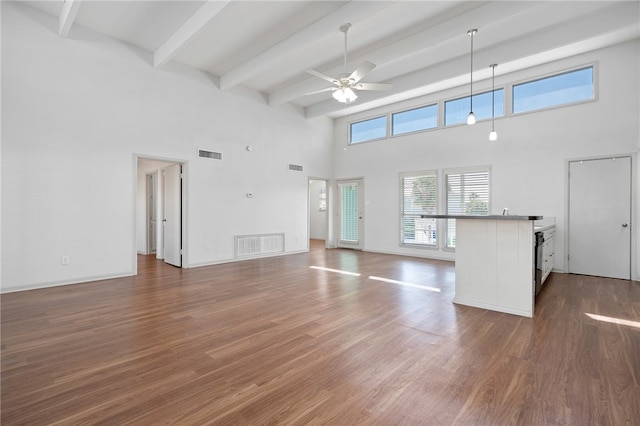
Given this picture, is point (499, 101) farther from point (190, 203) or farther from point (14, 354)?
point (14, 354)

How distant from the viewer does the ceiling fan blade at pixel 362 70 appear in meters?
3.98

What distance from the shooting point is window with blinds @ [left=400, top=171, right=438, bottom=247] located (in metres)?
7.48

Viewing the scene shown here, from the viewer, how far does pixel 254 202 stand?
7.37 meters

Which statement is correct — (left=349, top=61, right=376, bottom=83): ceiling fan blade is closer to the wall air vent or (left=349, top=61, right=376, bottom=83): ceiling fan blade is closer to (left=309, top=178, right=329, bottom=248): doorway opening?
the wall air vent

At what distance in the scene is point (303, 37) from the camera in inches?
190

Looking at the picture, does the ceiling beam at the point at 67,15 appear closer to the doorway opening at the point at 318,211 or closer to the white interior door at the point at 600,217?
the white interior door at the point at 600,217

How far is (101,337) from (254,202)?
4794mm

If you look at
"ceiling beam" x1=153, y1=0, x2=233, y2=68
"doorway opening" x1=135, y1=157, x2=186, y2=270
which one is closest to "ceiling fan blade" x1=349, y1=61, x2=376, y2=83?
"ceiling beam" x1=153, y1=0, x2=233, y2=68

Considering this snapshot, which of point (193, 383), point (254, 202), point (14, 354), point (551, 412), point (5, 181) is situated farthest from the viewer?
point (254, 202)

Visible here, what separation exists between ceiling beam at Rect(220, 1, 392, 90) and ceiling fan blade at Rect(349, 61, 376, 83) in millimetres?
685

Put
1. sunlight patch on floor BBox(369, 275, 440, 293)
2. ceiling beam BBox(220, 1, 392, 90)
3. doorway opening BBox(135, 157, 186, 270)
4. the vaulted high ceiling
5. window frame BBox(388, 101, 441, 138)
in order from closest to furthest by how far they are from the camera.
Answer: ceiling beam BBox(220, 1, 392, 90)
the vaulted high ceiling
sunlight patch on floor BBox(369, 275, 440, 293)
doorway opening BBox(135, 157, 186, 270)
window frame BBox(388, 101, 441, 138)

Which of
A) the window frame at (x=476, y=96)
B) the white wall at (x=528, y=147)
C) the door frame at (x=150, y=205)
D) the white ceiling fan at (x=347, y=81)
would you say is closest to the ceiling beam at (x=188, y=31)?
the white ceiling fan at (x=347, y=81)

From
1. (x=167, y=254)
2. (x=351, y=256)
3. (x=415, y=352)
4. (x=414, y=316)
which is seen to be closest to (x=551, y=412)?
(x=415, y=352)

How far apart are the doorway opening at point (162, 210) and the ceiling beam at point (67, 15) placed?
2.09 meters
